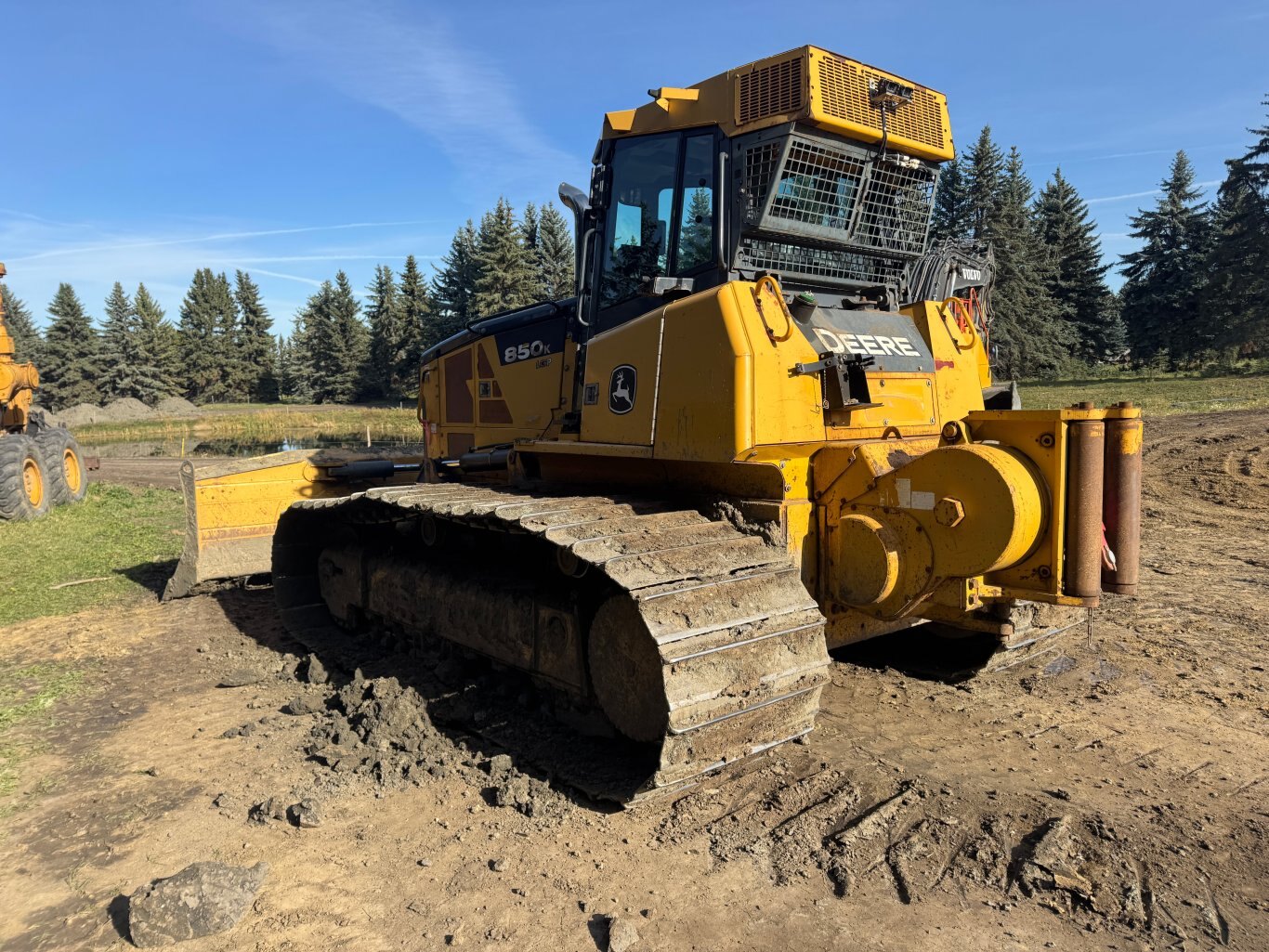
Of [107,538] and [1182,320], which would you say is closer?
[107,538]

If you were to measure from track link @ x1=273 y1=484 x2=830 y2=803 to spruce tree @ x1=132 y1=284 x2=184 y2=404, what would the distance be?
67954 mm

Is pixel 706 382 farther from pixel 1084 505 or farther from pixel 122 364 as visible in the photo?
pixel 122 364

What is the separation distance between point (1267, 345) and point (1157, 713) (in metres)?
40.5

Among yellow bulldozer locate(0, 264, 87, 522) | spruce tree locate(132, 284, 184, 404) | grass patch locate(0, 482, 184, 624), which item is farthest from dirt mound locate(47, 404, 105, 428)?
grass patch locate(0, 482, 184, 624)

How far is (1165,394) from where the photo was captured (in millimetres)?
25094

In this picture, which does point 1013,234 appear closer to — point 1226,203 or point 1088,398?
point 1226,203

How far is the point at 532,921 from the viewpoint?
124 inches

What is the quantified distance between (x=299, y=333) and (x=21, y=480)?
70.8 metres

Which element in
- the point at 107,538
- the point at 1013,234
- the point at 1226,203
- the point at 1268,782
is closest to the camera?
the point at 1268,782

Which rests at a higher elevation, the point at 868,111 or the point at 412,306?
the point at 412,306

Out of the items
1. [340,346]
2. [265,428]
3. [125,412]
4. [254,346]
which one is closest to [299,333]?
[254,346]

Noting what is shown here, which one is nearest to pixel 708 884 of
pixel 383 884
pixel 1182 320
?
pixel 383 884

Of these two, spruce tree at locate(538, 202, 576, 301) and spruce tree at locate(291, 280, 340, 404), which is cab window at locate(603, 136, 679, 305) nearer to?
spruce tree at locate(538, 202, 576, 301)

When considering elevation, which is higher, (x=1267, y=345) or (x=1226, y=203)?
(x=1226, y=203)
